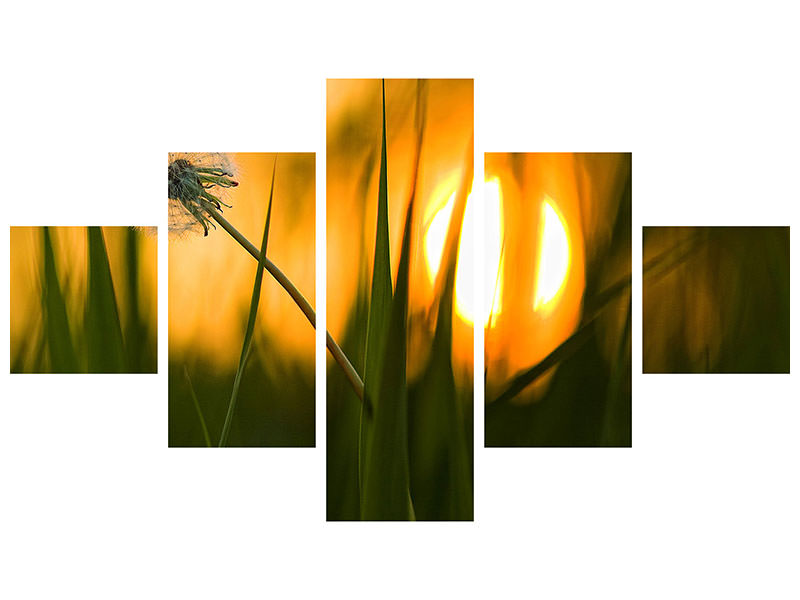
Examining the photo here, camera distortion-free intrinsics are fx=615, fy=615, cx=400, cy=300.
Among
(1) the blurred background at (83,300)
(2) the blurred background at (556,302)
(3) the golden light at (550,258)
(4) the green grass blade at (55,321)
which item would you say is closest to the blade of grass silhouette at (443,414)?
(2) the blurred background at (556,302)

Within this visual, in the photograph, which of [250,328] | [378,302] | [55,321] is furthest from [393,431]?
[55,321]

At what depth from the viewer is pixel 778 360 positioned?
2.98 meters

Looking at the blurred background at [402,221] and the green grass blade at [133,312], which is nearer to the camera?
the blurred background at [402,221]

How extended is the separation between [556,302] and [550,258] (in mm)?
212

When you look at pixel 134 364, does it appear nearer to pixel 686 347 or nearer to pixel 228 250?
pixel 228 250

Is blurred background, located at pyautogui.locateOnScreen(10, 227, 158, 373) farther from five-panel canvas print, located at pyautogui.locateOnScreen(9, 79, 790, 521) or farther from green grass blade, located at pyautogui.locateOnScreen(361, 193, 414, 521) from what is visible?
green grass blade, located at pyautogui.locateOnScreen(361, 193, 414, 521)

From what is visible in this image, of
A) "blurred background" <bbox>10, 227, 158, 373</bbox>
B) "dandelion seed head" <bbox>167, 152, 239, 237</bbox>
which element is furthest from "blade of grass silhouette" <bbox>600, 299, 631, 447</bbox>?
"blurred background" <bbox>10, 227, 158, 373</bbox>

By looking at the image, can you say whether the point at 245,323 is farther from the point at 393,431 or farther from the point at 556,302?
the point at 556,302

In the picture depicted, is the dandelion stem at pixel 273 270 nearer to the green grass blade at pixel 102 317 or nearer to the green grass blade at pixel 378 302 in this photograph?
the green grass blade at pixel 378 302

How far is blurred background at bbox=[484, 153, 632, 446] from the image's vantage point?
294cm

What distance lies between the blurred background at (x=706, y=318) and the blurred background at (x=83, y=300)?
2.44 meters

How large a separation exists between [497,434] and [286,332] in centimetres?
112

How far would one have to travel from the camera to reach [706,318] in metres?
2.98

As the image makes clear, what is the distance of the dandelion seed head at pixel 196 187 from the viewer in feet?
9.70
